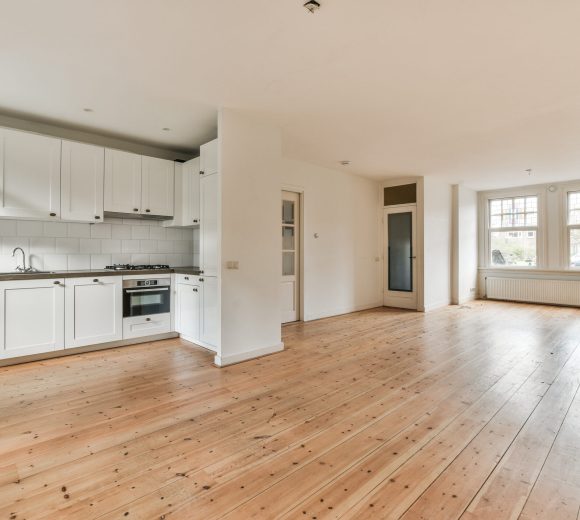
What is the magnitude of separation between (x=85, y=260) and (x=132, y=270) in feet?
2.42

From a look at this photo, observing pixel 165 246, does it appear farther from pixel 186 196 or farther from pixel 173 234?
pixel 186 196

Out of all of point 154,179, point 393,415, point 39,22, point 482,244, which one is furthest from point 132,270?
point 482,244

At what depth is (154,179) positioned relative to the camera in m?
4.71

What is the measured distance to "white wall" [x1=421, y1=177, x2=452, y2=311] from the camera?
274 inches

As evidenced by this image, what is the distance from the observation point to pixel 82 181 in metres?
4.12

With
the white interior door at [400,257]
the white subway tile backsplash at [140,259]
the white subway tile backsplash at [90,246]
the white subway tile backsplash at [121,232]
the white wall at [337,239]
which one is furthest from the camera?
the white interior door at [400,257]

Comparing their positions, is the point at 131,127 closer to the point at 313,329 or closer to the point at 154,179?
the point at 154,179

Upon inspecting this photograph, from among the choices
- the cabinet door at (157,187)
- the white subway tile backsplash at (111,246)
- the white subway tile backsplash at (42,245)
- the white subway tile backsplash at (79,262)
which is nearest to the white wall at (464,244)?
the cabinet door at (157,187)

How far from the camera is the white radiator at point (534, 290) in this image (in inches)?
288

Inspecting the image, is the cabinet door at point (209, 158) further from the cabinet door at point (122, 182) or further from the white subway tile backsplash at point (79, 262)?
the white subway tile backsplash at point (79, 262)

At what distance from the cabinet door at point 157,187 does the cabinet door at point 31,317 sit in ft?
Result: 4.80

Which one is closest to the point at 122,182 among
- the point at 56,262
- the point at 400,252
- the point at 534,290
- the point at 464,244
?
the point at 56,262

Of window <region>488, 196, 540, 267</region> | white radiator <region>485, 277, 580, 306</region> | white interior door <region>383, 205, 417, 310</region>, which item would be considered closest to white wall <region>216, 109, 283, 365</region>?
white interior door <region>383, 205, 417, 310</region>

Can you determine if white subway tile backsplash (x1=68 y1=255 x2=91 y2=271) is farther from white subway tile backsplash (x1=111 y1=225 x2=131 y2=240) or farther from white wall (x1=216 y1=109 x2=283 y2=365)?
white wall (x1=216 y1=109 x2=283 y2=365)
